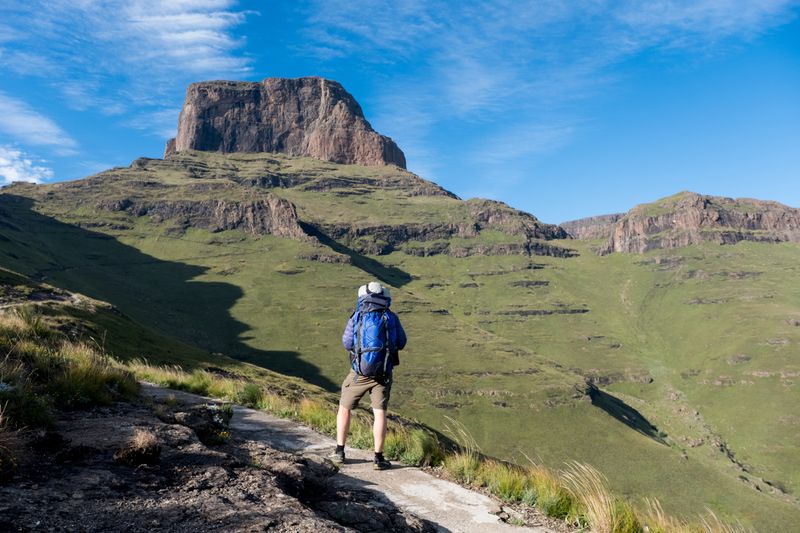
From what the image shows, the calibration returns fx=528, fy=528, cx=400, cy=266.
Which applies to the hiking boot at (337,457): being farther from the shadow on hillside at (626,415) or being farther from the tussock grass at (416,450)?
the shadow on hillside at (626,415)

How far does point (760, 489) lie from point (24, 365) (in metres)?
141

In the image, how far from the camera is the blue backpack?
8.09 m

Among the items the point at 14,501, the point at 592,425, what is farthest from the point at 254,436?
the point at 592,425

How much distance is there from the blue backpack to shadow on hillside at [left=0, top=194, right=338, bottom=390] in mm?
122491

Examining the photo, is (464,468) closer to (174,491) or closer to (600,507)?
(600,507)

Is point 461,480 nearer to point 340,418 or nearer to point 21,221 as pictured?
point 340,418

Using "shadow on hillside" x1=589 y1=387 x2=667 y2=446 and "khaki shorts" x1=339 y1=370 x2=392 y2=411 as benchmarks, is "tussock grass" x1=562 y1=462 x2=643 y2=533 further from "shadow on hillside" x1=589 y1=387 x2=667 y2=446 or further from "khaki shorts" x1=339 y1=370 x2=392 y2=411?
"shadow on hillside" x1=589 y1=387 x2=667 y2=446

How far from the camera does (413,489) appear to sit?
682 centimetres

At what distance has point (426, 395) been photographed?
127188mm

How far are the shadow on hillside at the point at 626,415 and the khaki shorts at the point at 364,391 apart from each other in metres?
144

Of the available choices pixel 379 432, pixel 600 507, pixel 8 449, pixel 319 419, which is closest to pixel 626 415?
pixel 319 419

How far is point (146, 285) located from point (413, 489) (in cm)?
18477

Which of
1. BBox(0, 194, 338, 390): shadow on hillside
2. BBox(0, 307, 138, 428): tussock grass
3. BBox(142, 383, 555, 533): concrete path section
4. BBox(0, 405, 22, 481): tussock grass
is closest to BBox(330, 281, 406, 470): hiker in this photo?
BBox(142, 383, 555, 533): concrete path section

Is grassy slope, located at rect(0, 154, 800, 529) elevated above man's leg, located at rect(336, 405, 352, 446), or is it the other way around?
man's leg, located at rect(336, 405, 352, 446)
